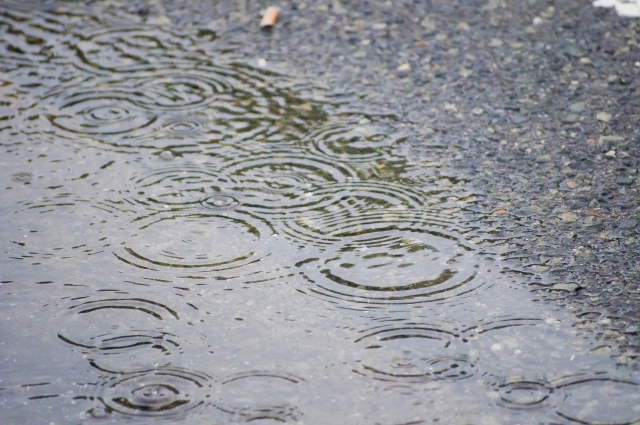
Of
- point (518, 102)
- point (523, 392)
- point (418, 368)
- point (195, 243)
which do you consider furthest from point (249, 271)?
point (518, 102)

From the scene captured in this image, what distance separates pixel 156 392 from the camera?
98.2 inches

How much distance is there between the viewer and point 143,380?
2.55 m

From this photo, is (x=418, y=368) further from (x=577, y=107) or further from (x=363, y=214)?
(x=577, y=107)

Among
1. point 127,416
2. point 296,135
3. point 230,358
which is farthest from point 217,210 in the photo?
point 127,416

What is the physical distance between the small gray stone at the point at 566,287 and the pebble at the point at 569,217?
41 centimetres

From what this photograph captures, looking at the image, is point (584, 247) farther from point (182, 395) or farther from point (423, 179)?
point (182, 395)

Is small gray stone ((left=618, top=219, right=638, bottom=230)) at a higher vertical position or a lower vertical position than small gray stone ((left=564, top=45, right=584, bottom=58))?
lower

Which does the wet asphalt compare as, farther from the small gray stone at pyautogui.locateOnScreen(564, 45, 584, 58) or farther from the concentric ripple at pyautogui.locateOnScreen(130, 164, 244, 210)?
the concentric ripple at pyautogui.locateOnScreen(130, 164, 244, 210)

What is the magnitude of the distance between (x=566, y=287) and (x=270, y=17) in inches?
110

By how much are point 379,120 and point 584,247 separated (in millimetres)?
1365

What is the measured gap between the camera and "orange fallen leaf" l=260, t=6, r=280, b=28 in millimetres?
4793

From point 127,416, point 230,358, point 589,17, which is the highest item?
point 589,17

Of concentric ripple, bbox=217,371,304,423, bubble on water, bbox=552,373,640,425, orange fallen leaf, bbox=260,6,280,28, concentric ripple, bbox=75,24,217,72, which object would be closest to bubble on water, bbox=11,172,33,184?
concentric ripple, bbox=75,24,217,72

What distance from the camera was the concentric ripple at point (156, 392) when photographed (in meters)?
2.43
